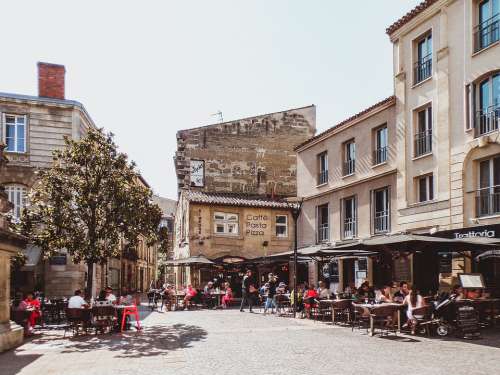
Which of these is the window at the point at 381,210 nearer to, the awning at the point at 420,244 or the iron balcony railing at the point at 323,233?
the iron balcony railing at the point at 323,233

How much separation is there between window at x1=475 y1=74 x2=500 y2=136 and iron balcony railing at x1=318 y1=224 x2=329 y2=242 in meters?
10.8

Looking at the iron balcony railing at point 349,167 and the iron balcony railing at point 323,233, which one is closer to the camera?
the iron balcony railing at point 349,167

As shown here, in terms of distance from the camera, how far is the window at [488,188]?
55.3 feet

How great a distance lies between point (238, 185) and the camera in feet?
119

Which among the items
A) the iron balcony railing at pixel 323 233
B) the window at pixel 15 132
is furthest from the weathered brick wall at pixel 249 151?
the window at pixel 15 132

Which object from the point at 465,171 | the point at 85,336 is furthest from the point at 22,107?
the point at 465,171

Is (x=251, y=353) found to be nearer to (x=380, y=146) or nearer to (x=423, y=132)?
(x=423, y=132)

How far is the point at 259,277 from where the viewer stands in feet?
107

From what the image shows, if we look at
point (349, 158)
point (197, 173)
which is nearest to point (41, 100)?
point (197, 173)

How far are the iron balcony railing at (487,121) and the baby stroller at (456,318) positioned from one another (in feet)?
19.8

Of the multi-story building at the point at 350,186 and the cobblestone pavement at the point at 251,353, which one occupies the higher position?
the multi-story building at the point at 350,186

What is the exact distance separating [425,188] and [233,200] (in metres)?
15.2

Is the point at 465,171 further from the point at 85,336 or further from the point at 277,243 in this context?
the point at 277,243

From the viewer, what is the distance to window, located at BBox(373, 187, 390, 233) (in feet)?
73.3
